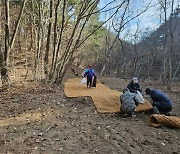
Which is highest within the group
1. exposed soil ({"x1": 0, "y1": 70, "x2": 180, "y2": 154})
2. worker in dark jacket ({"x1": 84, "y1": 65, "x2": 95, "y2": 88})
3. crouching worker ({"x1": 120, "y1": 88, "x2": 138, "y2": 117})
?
worker in dark jacket ({"x1": 84, "y1": 65, "x2": 95, "y2": 88})

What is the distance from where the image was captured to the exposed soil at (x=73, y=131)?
5.14m

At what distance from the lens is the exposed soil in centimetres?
514

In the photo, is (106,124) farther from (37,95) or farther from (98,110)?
(37,95)

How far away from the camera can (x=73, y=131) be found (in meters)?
6.08

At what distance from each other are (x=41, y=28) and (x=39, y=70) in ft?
7.38

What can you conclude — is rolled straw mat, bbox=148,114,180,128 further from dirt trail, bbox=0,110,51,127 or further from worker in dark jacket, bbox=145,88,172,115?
dirt trail, bbox=0,110,51,127

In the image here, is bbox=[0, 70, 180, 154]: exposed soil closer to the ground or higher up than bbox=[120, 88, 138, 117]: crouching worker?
closer to the ground

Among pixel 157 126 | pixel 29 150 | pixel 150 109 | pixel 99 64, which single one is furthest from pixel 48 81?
pixel 99 64

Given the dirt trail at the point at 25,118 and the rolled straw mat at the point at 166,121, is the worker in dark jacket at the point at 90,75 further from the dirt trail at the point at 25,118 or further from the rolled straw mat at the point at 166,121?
the rolled straw mat at the point at 166,121

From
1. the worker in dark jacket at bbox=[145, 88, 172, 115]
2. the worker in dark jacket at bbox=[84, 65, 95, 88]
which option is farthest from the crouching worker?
the worker in dark jacket at bbox=[84, 65, 95, 88]

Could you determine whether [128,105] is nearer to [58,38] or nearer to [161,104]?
[161,104]

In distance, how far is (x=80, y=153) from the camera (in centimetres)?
488

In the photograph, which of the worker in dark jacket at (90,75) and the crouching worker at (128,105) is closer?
the crouching worker at (128,105)

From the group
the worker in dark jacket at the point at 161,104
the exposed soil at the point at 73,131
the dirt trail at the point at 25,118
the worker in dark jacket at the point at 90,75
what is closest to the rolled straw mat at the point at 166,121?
the exposed soil at the point at 73,131
